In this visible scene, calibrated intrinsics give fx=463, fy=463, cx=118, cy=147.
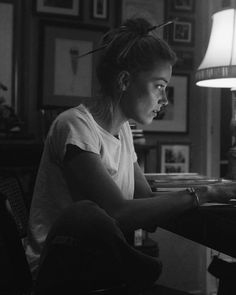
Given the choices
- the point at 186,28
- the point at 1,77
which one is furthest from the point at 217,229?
the point at 186,28

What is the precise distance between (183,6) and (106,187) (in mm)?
2165

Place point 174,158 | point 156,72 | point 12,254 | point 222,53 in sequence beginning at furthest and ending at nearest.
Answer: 1. point 174,158
2. point 222,53
3. point 156,72
4. point 12,254

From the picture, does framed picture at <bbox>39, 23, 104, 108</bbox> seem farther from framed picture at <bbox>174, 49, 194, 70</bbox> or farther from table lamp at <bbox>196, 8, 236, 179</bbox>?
table lamp at <bbox>196, 8, 236, 179</bbox>

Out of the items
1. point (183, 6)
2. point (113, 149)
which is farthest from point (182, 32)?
point (113, 149)

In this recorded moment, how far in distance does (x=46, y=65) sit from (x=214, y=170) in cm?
133

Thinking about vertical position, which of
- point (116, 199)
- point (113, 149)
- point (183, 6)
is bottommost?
point (116, 199)

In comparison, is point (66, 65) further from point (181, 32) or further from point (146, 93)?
point (146, 93)

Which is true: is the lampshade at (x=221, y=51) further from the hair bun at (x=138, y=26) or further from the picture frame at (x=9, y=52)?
the picture frame at (x=9, y=52)

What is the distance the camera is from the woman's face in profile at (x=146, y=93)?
1506mm

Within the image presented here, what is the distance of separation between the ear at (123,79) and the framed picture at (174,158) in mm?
1575

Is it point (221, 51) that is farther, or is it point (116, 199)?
point (221, 51)

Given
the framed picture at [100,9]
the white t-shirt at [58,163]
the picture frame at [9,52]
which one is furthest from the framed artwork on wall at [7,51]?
the white t-shirt at [58,163]

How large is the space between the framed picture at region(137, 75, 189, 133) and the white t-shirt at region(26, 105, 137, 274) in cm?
160

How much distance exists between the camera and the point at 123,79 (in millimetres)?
1514
